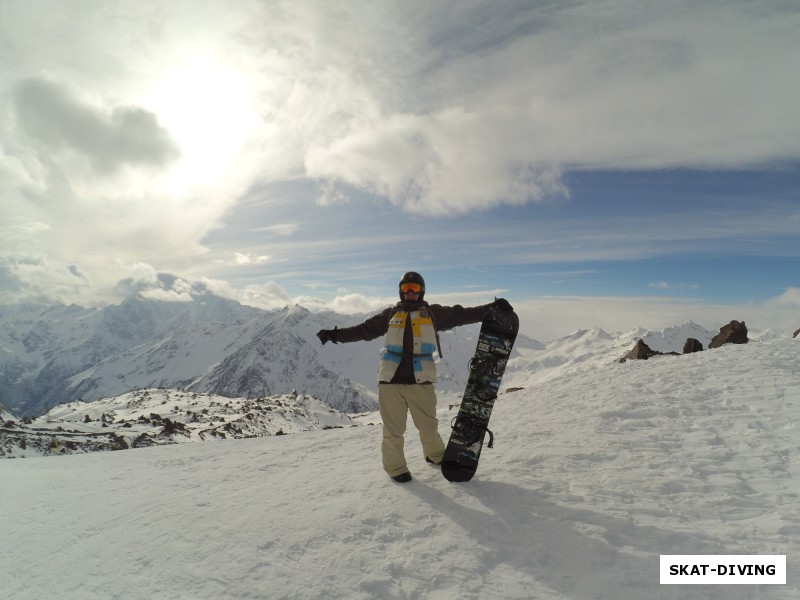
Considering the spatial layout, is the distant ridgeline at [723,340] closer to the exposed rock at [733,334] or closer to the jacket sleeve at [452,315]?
the exposed rock at [733,334]

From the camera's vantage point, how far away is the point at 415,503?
5926 mm

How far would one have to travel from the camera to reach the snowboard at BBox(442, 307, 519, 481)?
6.75m

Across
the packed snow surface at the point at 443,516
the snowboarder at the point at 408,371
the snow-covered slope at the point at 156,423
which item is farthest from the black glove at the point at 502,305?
the snow-covered slope at the point at 156,423

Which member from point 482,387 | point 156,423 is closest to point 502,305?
point 482,387

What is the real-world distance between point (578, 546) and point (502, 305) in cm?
367

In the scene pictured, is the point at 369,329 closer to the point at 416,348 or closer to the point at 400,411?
the point at 416,348

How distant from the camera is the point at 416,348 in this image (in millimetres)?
6953

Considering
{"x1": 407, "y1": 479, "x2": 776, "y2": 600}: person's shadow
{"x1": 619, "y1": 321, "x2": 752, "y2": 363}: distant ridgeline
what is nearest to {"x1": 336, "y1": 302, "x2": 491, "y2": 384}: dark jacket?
{"x1": 407, "y1": 479, "x2": 776, "y2": 600}: person's shadow

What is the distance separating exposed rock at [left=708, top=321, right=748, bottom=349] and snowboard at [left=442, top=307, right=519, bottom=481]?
18.2 meters

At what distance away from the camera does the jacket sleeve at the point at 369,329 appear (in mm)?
7449

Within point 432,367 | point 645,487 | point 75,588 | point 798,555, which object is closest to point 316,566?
point 75,588

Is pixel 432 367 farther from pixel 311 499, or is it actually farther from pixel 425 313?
pixel 311 499

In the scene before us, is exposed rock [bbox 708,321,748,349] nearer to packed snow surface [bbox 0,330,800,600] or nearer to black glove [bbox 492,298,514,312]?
packed snow surface [bbox 0,330,800,600]

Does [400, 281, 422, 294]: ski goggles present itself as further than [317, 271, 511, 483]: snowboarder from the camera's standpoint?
Yes
